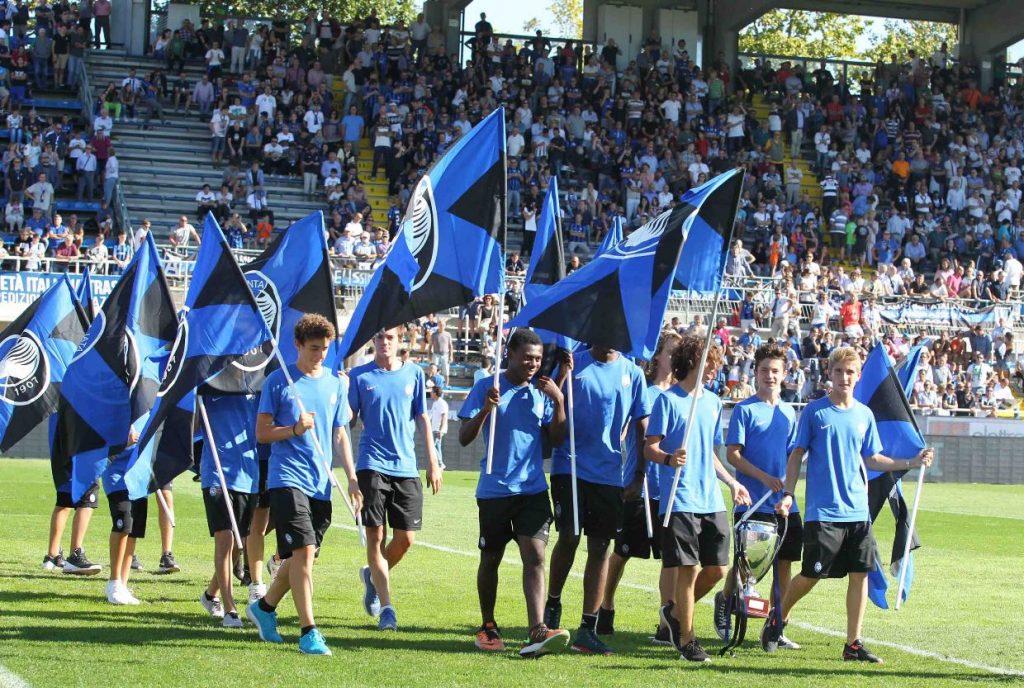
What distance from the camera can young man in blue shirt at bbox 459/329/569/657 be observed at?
870cm

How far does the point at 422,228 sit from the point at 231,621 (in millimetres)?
2764

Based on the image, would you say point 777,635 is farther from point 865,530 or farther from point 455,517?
point 455,517

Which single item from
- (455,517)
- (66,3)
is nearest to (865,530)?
(455,517)

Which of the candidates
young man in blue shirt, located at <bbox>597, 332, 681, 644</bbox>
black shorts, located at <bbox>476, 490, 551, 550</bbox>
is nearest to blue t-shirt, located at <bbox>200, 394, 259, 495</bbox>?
black shorts, located at <bbox>476, 490, 551, 550</bbox>

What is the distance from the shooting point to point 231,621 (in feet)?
30.9

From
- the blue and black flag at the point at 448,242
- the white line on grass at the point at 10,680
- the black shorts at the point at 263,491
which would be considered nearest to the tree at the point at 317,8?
the black shorts at the point at 263,491

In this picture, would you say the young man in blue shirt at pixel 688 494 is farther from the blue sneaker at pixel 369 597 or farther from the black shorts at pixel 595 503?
the blue sneaker at pixel 369 597

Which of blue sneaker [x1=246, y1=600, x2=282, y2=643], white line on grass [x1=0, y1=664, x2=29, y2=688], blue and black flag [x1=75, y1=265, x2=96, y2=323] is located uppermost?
blue and black flag [x1=75, y1=265, x2=96, y2=323]

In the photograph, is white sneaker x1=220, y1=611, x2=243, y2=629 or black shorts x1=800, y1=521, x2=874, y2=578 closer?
black shorts x1=800, y1=521, x2=874, y2=578

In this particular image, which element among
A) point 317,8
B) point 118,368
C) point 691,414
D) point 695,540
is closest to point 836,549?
point 695,540

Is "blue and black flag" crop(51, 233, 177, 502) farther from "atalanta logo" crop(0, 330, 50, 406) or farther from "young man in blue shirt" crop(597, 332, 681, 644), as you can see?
"young man in blue shirt" crop(597, 332, 681, 644)

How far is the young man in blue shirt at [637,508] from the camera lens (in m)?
9.54

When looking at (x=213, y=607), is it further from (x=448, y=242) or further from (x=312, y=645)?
(x=448, y=242)

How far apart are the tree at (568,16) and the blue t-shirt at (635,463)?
67563 millimetres
